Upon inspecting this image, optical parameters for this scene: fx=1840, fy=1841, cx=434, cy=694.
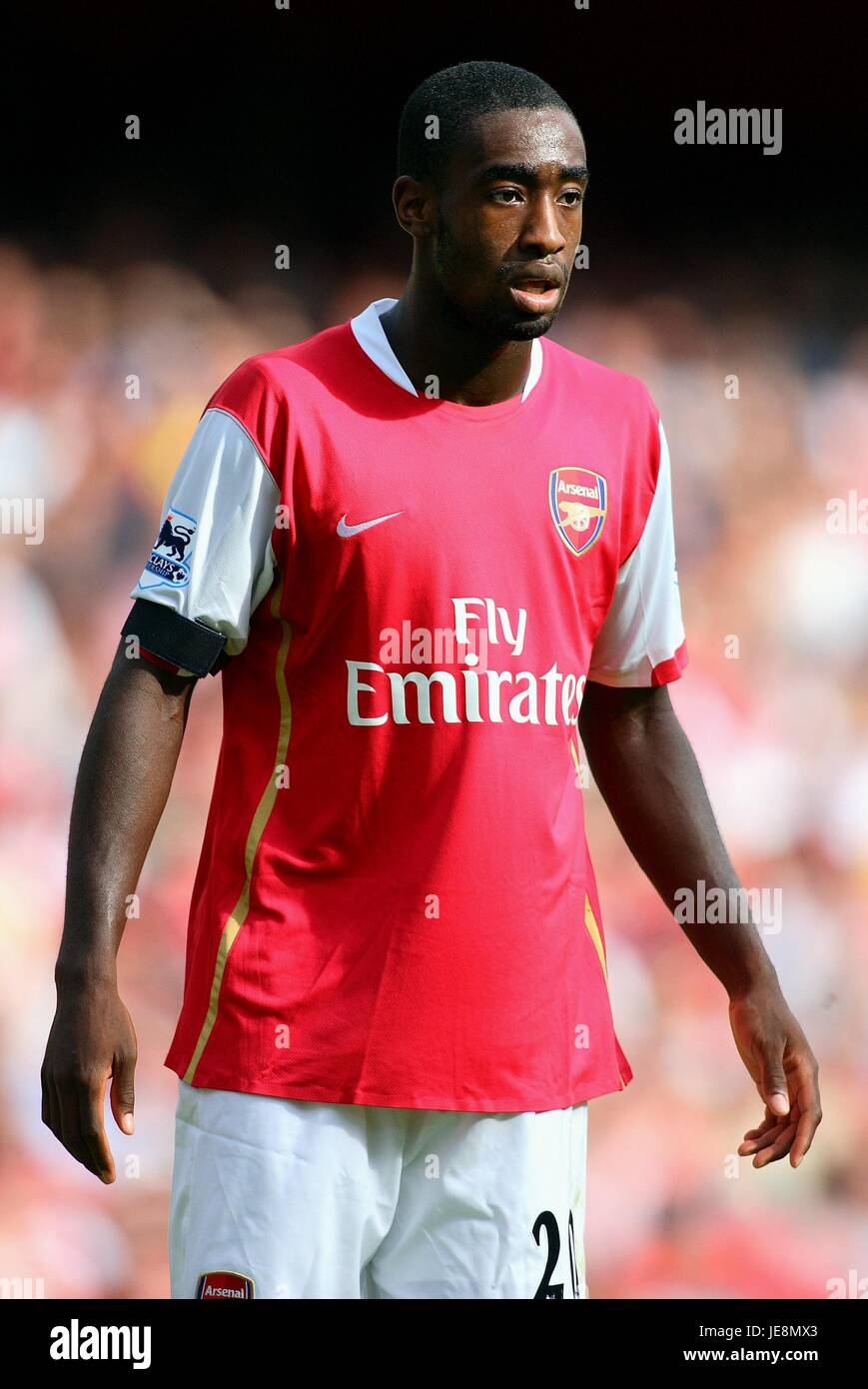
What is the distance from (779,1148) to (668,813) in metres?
0.46

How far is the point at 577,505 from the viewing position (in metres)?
2.29

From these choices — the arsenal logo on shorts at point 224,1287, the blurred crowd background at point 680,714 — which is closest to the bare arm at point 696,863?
the arsenal logo on shorts at point 224,1287

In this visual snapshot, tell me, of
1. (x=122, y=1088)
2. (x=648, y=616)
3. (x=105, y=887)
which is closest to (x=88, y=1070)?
(x=122, y=1088)

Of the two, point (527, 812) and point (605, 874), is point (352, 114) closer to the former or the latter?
point (605, 874)

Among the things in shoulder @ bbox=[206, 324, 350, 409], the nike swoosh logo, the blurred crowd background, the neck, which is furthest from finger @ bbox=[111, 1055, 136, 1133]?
the blurred crowd background

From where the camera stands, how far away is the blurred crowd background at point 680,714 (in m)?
3.64

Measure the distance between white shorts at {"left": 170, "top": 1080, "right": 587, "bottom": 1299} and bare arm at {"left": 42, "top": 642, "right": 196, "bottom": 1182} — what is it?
0.44 ft

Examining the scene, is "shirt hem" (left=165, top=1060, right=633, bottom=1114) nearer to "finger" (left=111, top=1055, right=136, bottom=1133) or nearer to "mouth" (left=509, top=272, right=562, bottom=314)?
"finger" (left=111, top=1055, right=136, bottom=1133)

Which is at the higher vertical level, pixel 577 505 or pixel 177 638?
pixel 577 505

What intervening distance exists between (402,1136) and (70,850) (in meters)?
0.51

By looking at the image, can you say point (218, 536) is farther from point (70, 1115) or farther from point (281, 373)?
point (70, 1115)

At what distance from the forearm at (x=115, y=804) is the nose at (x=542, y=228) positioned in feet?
2.18

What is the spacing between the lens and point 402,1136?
2148mm

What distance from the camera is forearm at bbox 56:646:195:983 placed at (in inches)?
81.1
